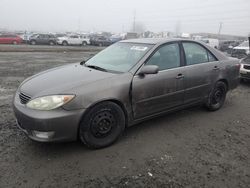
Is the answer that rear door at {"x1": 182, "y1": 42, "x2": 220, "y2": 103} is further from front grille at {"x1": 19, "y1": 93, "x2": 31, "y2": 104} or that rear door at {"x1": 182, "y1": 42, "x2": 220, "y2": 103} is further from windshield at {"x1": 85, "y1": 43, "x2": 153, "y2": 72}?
front grille at {"x1": 19, "y1": 93, "x2": 31, "y2": 104}

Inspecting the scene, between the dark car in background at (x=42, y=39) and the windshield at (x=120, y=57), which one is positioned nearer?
the windshield at (x=120, y=57)

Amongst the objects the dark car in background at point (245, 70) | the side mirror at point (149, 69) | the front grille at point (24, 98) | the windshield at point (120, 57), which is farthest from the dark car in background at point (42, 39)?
the side mirror at point (149, 69)

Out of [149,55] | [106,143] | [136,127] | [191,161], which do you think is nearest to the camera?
[191,161]

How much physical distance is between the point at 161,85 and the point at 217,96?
187 centimetres

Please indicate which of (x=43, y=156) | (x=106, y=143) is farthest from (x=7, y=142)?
(x=106, y=143)

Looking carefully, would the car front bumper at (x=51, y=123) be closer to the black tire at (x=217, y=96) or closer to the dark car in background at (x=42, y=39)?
the black tire at (x=217, y=96)

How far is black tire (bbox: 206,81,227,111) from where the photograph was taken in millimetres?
4990

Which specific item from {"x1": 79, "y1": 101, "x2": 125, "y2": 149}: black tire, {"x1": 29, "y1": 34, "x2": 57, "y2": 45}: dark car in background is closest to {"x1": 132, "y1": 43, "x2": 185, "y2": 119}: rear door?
{"x1": 79, "y1": 101, "x2": 125, "y2": 149}: black tire

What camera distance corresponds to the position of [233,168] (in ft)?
10.1

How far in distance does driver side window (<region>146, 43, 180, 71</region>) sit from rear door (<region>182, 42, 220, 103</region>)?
23cm

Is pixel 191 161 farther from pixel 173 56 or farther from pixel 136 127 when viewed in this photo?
pixel 173 56

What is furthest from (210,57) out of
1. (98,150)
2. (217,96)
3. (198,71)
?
(98,150)

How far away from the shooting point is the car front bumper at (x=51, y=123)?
2996 millimetres

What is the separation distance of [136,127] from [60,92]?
1638 millimetres
